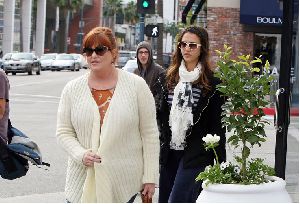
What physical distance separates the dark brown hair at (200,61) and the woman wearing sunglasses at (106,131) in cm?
115

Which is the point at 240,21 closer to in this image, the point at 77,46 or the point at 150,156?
the point at 150,156

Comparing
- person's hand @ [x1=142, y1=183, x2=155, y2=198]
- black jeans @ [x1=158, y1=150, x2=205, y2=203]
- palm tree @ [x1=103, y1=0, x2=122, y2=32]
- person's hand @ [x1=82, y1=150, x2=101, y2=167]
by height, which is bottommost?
black jeans @ [x1=158, y1=150, x2=205, y2=203]

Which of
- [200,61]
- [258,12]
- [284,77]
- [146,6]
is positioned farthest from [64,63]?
[200,61]

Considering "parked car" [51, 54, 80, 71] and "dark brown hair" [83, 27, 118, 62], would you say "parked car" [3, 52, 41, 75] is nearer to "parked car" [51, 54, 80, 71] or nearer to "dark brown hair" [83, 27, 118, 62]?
"parked car" [51, 54, 80, 71]

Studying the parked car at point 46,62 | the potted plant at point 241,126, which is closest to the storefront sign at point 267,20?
the potted plant at point 241,126

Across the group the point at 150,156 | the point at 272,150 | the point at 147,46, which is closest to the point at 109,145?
the point at 150,156

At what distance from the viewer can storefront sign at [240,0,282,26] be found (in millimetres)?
25797

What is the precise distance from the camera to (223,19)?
27031 mm

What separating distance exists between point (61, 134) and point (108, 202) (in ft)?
1.53

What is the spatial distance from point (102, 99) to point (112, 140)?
0.25 m

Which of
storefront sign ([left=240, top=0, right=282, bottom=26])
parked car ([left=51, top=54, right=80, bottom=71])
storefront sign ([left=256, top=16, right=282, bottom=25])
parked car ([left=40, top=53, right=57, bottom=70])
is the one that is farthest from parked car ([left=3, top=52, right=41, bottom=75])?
storefront sign ([left=256, top=16, right=282, bottom=25])

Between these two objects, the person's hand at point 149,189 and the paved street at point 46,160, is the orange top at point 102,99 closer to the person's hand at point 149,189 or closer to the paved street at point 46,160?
the person's hand at point 149,189

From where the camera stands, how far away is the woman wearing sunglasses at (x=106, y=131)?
14.5 ft

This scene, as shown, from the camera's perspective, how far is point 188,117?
5.63 m
